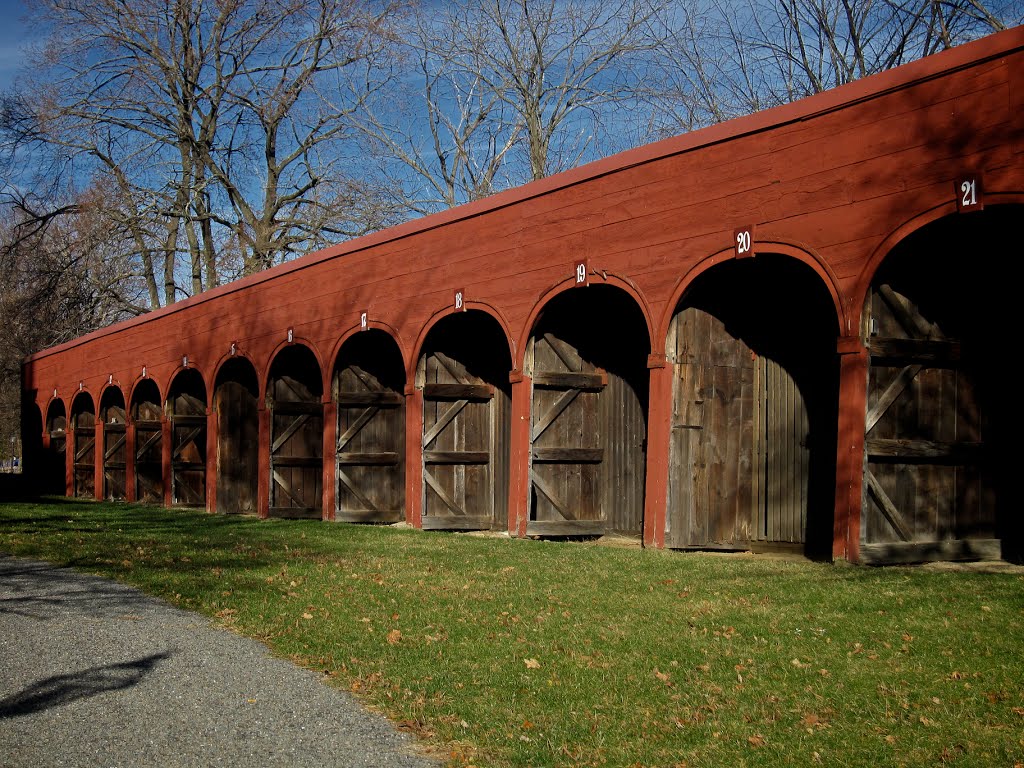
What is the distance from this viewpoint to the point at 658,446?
12.4m

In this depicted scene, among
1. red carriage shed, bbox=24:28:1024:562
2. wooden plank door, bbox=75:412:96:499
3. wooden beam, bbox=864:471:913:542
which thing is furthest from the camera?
wooden plank door, bbox=75:412:96:499

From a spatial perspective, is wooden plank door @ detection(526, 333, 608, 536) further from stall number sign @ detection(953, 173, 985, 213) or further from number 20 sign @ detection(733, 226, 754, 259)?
stall number sign @ detection(953, 173, 985, 213)

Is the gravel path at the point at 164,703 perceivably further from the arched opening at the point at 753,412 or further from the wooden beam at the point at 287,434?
the wooden beam at the point at 287,434

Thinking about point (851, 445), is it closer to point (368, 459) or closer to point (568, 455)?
point (568, 455)

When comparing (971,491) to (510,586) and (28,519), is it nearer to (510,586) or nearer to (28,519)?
(510,586)

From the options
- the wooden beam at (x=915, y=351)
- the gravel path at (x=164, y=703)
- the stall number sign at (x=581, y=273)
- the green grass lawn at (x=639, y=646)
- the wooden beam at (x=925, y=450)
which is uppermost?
the stall number sign at (x=581, y=273)

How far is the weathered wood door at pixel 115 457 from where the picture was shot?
28.4 m

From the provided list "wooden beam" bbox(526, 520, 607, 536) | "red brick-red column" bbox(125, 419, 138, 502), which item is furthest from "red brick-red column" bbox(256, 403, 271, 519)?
"red brick-red column" bbox(125, 419, 138, 502)

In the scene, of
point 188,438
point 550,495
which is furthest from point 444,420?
point 188,438

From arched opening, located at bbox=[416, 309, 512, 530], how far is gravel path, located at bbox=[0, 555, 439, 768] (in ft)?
28.7

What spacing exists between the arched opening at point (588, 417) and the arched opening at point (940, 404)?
172 inches

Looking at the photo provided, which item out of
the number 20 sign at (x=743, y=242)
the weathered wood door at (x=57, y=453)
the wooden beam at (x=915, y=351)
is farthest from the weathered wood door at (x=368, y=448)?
the weathered wood door at (x=57, y=453)

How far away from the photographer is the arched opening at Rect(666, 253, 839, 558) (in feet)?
40.6

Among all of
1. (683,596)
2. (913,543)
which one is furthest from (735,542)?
(683,596)
